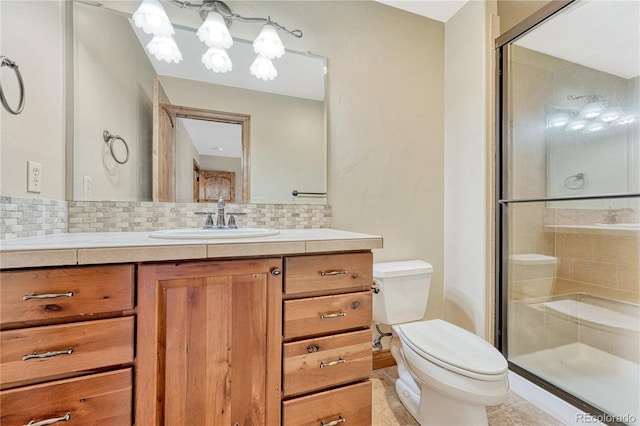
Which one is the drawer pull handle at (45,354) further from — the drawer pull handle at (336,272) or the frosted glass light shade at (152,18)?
the frosted glass light shade at (152,18)

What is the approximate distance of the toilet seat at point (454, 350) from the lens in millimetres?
1024

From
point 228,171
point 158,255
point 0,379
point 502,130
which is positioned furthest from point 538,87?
point 0,379

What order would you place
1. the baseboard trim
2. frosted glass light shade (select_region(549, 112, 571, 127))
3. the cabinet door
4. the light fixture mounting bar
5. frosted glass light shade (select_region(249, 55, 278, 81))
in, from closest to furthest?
the cabinet door
the light fixture mounting bar
frosted glass light shade (select_region(249, 55, 278, 81))
frosted glass light shade (select_region(549, 112, 571, 127))
the baseboard trim

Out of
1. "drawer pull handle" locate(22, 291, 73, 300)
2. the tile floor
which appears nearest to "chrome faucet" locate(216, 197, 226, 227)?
"drawer pull handle" locate(22, 291, 73, 300)

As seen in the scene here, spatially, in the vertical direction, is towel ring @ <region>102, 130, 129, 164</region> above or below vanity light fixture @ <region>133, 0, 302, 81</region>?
below

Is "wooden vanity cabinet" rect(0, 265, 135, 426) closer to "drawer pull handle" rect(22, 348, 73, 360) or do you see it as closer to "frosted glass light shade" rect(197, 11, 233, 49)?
"drawer pull handle" rect(22, 348, 73, 360)

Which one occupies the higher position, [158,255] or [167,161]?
[167,161]

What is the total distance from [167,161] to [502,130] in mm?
1925

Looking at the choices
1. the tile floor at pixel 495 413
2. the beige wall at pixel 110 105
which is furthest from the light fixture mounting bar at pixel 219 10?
the tile floor at pixel 495 413

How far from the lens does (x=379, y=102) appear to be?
1.75m

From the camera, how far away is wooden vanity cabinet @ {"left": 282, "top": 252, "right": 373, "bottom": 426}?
0.94 meters

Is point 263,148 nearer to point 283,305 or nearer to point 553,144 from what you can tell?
point 283,305

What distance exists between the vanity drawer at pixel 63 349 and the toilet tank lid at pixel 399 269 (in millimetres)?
1121

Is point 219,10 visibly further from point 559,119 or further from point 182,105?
point 559,119
